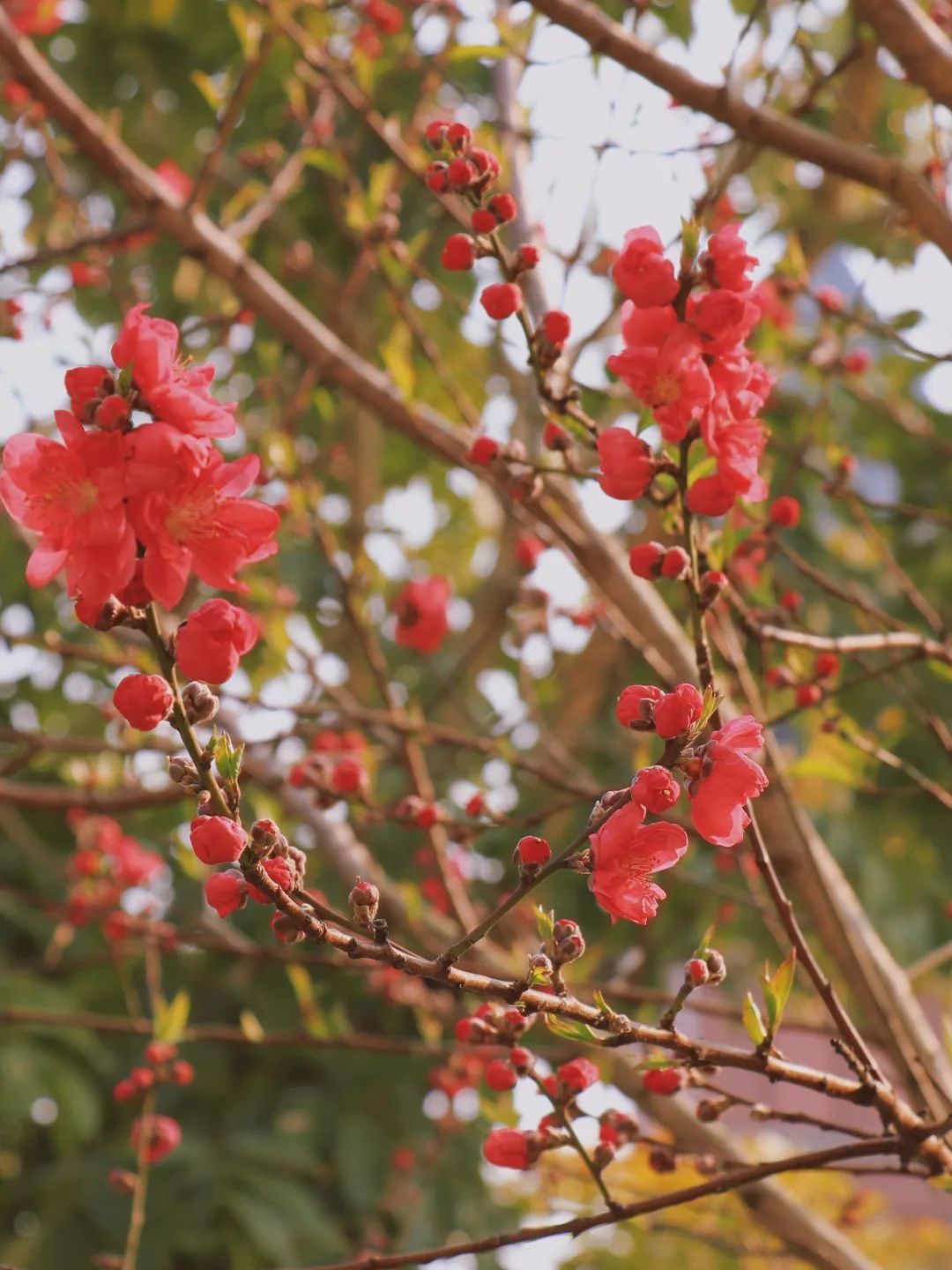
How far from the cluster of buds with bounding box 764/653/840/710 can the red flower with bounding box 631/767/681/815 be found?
35.2 inches

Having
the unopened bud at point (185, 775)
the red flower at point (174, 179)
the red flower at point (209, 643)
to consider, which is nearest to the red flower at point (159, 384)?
the red flower at point (209, 643)

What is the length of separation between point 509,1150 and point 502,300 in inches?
37.0

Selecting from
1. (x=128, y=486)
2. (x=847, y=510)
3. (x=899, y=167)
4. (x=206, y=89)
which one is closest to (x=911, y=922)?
(x=847, y=510)

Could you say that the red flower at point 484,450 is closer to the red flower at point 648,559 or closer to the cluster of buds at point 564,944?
the red flower at point 648,559

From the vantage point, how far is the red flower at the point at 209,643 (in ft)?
3.61

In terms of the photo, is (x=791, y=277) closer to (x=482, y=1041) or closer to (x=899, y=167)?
(x=899, y=167)

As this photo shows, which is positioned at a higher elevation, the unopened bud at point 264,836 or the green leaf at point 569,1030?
the unopened bud at point 264,836

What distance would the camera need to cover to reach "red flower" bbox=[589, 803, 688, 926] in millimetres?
1042

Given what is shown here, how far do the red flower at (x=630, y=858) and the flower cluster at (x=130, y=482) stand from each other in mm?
409

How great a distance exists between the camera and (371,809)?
2.13 metres

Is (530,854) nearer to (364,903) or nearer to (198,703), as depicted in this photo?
(364,903)

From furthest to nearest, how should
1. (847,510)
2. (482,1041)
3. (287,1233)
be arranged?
(847,510) → (287,1233) → (482,1041)

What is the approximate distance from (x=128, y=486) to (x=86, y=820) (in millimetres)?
2463

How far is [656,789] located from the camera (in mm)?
1016
